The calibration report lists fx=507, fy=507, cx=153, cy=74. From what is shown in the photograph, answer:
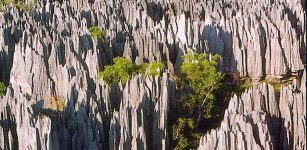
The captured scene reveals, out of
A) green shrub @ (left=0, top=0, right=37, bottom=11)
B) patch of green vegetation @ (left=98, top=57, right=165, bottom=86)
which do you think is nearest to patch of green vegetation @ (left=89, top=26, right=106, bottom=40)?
patch of green vegetation @ (left=98, top=57, right=165, bottom=86)

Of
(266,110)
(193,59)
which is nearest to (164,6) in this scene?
(193,59)

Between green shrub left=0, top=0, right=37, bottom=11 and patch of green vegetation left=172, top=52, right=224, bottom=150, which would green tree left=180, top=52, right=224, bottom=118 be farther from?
green shrub left=0, top=0, right=37, bottom=11

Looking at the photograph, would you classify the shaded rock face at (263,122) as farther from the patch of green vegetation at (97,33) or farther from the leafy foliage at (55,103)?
the patch of green vegetation at (97,33)

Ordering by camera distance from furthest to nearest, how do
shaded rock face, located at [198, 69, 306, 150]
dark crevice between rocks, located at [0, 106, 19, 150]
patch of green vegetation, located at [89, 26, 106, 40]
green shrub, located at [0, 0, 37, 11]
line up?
green shrub, located at [0, 0, 37, 11]
patch of green vegetation, located at [89, 26, 106, 40]
dark crevice between rocks, located at [0, 106, 19, 150]
shaded rock face, located at [198, 69, 306, 150]

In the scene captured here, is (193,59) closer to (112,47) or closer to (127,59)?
(127,59)

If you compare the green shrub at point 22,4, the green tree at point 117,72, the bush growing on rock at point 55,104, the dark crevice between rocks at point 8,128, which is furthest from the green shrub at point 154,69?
the green shrub at point 22,4

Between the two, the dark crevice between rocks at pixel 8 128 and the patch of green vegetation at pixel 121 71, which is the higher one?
the patch of green vegetation at pixel 121 71

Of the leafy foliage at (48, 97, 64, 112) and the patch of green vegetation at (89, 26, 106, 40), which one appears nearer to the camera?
the leafy foliage at (48, 97, 64, 112)
